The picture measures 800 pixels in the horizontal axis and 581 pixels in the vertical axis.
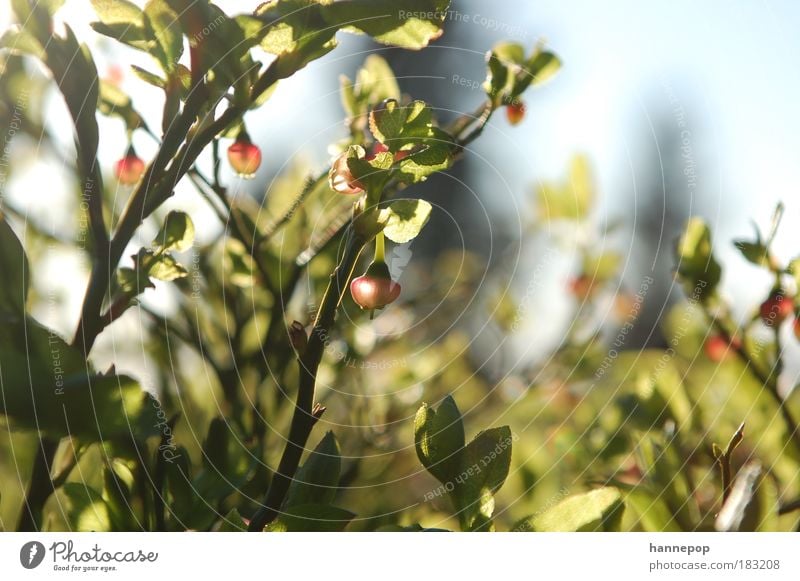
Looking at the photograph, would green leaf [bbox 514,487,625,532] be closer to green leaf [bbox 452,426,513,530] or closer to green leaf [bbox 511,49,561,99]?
green leaf [bbox 452,426,513,530]

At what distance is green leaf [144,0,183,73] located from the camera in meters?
0.31

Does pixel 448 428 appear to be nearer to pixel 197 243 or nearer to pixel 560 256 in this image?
pixel 197 243

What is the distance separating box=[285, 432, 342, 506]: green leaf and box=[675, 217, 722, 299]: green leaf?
0.76ft

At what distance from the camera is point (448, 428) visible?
295 millimetres

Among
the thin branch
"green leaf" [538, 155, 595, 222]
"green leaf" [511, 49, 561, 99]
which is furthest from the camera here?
"green leaf" [538, 155, 595, 222]

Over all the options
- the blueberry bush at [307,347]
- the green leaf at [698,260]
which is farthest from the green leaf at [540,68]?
the green leaf at [698,260]

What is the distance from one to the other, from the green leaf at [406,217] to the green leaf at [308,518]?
0.11 metres

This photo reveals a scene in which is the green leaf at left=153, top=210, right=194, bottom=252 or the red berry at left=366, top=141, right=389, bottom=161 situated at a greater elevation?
the red berry at left=366, top=141, right=389, bottom=161

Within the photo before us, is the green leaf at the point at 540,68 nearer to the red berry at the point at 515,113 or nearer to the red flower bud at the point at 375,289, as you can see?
the red berry at the point at 515,113

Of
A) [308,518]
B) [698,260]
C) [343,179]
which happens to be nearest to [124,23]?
[343,179]

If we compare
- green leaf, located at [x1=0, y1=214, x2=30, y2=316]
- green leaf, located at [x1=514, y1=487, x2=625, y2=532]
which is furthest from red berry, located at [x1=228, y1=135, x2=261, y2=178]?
green leaf, located at [x1=514, y1=487, x2=625, y2=532]

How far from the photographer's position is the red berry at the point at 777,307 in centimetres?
42

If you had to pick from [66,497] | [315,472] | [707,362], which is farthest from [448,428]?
[707,362]
